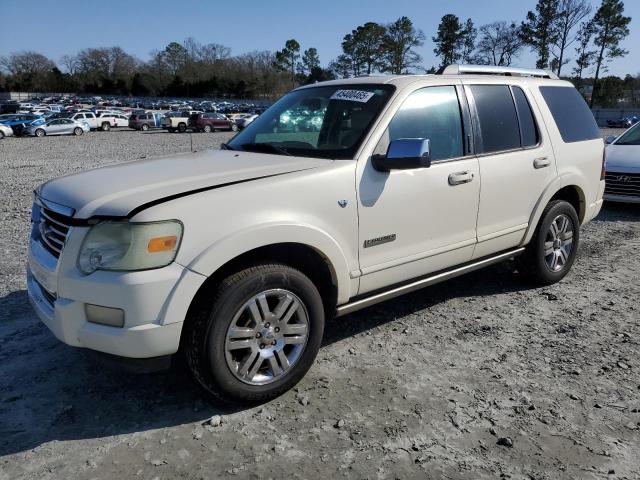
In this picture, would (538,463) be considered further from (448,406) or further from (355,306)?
(355,306)

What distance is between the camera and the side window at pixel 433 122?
11.8 ft

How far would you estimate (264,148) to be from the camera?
3.84 metres

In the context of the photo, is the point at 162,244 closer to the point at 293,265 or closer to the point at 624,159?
the point at 293,265

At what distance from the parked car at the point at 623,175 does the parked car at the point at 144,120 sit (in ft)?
136

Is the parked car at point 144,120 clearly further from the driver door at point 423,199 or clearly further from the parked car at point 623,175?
the driver door at point 423,199

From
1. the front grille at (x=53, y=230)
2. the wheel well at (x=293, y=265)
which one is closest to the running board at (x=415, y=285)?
the wheel well at (x=293, y=265)

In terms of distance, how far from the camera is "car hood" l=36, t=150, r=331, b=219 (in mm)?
2680

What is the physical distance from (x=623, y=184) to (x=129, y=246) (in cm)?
845

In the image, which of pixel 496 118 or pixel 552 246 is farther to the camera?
pixel 552 246

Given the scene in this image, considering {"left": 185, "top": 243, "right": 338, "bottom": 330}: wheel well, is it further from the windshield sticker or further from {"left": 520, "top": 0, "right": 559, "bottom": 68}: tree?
{"left": 520, "top": 0, "right": 559, "bottom": 68}: tree

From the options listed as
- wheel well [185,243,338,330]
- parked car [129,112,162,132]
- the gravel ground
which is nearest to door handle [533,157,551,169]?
the gravel ground

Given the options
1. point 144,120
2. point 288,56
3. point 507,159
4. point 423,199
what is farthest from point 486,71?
point 288,56

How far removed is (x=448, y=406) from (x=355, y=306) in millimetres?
847

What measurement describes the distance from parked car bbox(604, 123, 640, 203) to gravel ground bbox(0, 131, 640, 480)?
4.79 metres
